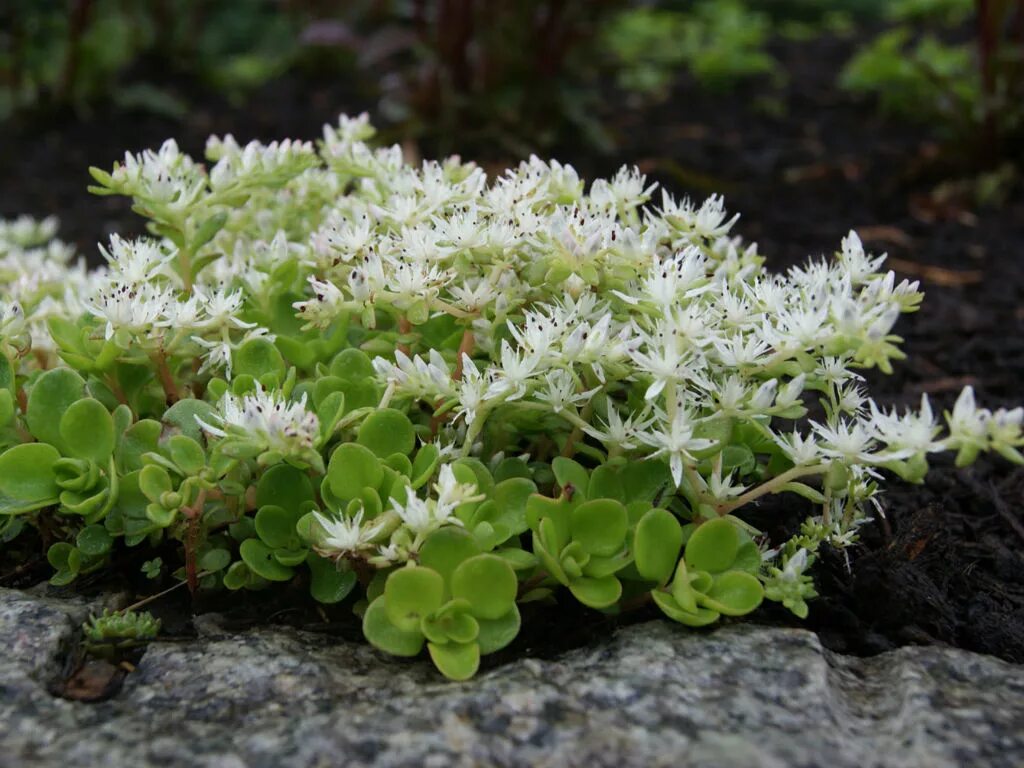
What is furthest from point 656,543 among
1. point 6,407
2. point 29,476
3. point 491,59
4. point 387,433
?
point 491,59

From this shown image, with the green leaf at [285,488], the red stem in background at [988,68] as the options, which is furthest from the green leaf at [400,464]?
the red stem in background at [988,68]

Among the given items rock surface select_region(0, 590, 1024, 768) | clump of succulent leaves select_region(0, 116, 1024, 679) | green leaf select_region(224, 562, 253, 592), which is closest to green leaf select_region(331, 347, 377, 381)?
clump of succulent leaves select_region(0, 116, 1024, 679)

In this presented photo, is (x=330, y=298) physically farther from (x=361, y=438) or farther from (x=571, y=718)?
(x=571, y=718)

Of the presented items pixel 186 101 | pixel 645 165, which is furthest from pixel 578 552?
pixel 186 101

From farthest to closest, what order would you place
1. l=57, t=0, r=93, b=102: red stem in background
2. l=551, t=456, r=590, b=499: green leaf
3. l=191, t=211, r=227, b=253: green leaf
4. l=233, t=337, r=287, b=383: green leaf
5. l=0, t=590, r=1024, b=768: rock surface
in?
l=57, t=0, r=93, b=102: red stem in background < l=191, t=211, r=227, b=253: green leaf < l=233, t=337, r=287, b=383: green leaf < l=551, t=456, r=590, b=499: green leaf < l=0, t=590, r=1024, b=768: rock surface

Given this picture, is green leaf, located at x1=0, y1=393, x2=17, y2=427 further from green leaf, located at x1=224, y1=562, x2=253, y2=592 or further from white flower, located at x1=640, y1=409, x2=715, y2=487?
white flower, located at x1=640, y1=409, x2=715, y2=487

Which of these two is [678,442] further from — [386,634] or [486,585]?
[386,634]
